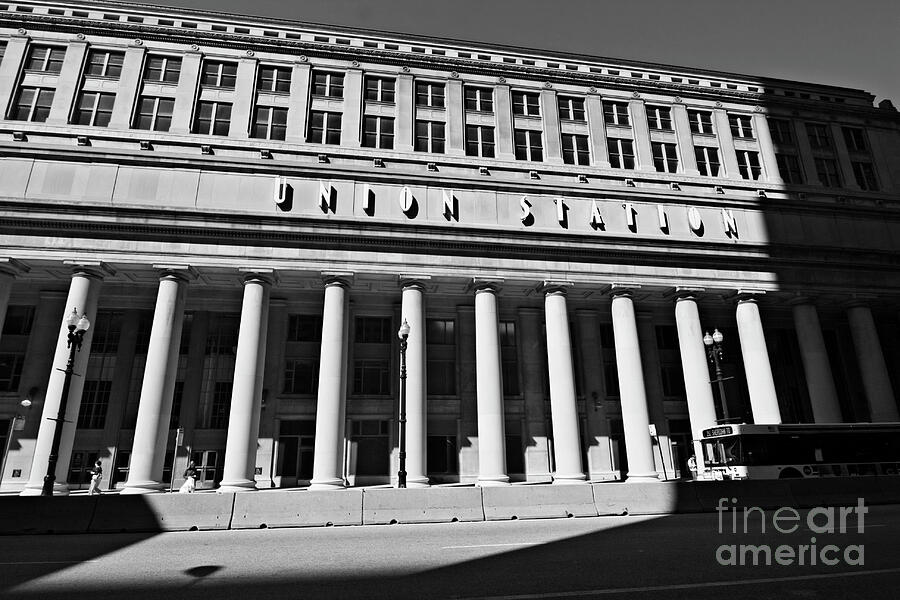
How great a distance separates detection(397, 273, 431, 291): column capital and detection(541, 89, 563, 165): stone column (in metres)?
16.1

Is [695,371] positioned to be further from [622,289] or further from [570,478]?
[570,478]

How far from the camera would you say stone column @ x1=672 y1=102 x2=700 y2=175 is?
136 ft

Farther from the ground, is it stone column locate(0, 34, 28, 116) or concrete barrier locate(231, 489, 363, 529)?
stone column locate(0, 34, 28, 116)

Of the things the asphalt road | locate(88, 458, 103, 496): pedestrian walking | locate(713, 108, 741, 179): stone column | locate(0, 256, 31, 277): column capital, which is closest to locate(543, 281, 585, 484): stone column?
the asphalt road

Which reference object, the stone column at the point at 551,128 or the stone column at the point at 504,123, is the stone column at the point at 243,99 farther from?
the stone column at the point at 551,128

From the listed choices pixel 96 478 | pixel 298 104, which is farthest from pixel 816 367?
pixel 96 478

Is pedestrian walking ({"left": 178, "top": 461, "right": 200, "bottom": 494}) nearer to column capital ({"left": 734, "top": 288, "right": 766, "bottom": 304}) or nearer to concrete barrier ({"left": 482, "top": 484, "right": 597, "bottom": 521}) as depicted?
concrete barrier ({"left": 482, "top": 484, "right": 597, "bottom": 521})

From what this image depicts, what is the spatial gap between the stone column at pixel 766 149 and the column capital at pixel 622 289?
20.0 m

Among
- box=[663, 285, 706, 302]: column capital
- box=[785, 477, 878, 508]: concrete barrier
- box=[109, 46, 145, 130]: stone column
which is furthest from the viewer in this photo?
box=[109, 46, 145, 130]: stone column

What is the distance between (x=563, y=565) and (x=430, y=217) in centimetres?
2440

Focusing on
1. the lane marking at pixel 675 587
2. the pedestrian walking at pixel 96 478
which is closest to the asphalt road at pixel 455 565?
the lane marking at pixel 675 587

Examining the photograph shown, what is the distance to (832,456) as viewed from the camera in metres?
27.7

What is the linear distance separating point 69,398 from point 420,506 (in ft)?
64.5

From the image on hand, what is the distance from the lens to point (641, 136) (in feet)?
137
